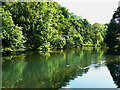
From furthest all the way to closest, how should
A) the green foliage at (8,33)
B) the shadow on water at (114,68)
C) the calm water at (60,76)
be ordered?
the green foliage at (8,33) → the shadow on water at (114,68) → the calm water at (60,76)

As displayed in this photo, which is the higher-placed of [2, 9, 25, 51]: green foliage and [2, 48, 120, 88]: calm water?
[2, 9, 25, 51]: green foliage

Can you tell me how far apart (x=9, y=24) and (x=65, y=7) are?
5199 centimetres

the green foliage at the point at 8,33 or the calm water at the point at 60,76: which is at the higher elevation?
the green foliage at the point at 8,33

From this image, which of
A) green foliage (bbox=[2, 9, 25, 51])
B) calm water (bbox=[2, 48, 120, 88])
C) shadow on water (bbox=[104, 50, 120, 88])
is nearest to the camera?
calm water (bbox=[2, 48, 120, 88])

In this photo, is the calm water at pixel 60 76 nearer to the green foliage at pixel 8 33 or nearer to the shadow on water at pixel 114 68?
the shadow on water at pixel 114 68

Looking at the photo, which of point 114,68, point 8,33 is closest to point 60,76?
point 114,68

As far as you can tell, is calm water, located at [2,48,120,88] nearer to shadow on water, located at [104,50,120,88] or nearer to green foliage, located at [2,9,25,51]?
shadow on water, located at [104,50,120,88]

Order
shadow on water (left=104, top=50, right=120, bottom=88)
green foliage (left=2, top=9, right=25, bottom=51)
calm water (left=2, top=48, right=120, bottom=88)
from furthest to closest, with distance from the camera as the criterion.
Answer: green foliage (left=2, top=9, right=25, bottom=51) < shadow on water (left=104, top=50, right=120, bottom=88) < calm water (left=2, top=48, right=120, bottom=88)

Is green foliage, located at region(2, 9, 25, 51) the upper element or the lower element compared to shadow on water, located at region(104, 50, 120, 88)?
upper

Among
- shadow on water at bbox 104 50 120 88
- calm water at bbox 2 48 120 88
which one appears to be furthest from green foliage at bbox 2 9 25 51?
shadow on water at bbox 104 50 120 88

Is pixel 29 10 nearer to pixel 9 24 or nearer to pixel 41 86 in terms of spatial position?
pixel 9 24

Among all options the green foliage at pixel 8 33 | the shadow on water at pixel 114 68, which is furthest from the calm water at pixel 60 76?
the green foliage at pixel 8 33

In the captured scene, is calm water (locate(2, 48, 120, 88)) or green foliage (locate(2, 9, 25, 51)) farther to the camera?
green foliage (locate(2, 9, 25, 51))

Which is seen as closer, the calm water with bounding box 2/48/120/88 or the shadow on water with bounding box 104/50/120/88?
the calm water with bounding box 2/48/120/88
